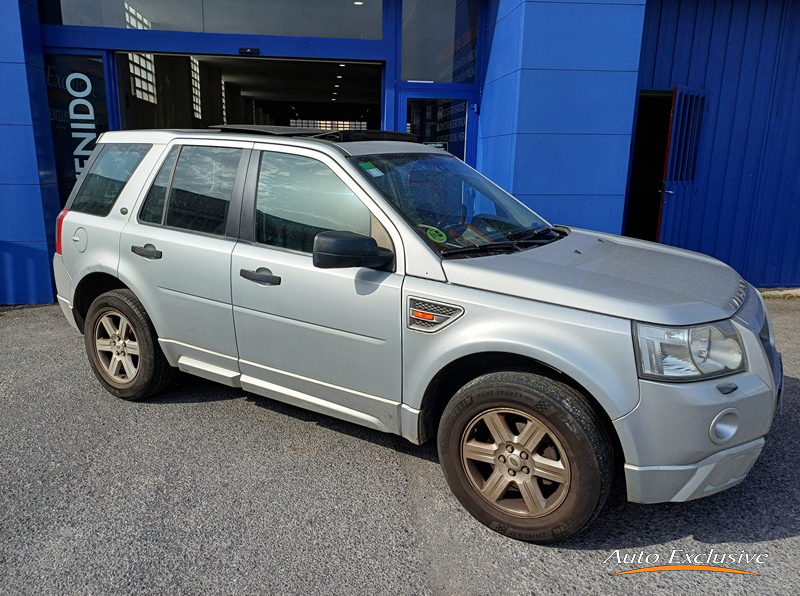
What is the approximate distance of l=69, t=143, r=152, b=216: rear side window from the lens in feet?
14.8

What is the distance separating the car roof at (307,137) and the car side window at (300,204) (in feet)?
0.46

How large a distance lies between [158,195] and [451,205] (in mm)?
1976

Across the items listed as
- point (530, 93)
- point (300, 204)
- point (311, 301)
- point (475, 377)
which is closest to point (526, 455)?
point (475, 377)

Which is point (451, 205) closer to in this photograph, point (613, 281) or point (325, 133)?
point (325, 133)

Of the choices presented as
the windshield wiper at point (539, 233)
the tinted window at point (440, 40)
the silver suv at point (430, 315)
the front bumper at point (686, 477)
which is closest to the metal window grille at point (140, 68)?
the tinted window at point (440, 40)

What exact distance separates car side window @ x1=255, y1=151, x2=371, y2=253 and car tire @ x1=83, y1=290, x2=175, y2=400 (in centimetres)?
121

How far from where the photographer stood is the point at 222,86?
18375 millimetres

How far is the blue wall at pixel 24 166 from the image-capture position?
6.96 meters

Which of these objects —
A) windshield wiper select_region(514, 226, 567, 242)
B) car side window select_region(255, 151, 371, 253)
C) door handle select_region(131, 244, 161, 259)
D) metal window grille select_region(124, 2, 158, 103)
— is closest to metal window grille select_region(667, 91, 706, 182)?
windshield wiper select_region(514, 226, 567, 242)

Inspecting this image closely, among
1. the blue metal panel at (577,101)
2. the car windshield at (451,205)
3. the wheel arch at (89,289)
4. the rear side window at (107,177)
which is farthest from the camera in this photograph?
the blue metal panel at (577,101)

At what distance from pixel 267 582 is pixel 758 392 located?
7.45ft

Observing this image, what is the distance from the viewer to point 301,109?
2909 cm

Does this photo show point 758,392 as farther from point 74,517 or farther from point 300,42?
point 300,42

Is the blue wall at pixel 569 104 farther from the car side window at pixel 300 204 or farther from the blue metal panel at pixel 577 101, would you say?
the car side window at pixel 300 204
